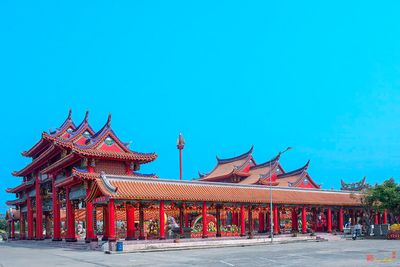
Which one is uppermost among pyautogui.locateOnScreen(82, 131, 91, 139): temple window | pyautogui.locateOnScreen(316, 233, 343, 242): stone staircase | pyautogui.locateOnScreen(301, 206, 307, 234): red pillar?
pyautogui.locateOnScreen(82, 131, 91, 139): temple window

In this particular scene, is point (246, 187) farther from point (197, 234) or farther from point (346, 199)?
point (346, 199)

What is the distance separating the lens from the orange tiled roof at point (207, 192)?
124ft

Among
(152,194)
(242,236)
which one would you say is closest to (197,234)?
(242,236)

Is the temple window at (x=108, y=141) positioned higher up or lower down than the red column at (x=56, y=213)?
higher up

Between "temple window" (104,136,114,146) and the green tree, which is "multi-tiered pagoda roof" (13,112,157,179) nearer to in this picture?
"temple window" (104,136,114,146)

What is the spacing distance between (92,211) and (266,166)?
3260cm

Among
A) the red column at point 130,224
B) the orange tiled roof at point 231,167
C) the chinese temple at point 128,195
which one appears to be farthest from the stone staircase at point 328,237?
the orange tiled roof at point 231,167

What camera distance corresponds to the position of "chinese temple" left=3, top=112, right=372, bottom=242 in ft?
129

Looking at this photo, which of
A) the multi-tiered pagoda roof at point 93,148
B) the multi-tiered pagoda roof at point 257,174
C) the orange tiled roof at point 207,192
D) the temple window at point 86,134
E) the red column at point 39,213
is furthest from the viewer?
the multi-tiered pagoda roof at point 257,174

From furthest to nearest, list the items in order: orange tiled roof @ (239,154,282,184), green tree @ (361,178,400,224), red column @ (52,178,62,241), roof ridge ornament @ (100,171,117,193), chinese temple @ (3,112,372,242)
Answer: orange tiled roof @ (239,154,282,184), red column @ (52,178,62,241), green tree @ (361,178,400,224), chinese temple @ (3,112,372,242), roof ridge ornament @ (100,171,117,193)

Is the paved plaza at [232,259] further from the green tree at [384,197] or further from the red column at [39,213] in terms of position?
the red column at [39,213]

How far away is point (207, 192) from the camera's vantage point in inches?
1719

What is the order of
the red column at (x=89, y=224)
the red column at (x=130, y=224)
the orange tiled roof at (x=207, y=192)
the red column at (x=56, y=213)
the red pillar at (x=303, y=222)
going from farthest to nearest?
the red column at (x=56, y=213) → the red pillar at (x=303, y=222) → the red column at (x=89, y=224) → the red column at (x=130, y=224) → the orange tiled roof at (x=207, y=192)

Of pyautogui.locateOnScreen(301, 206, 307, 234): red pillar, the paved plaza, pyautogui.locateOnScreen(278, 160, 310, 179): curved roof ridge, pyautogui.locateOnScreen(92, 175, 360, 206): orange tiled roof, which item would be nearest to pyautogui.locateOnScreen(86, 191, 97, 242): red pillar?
pyautogui.locateOnScreen(92, 175, 360, 206): orange tiled roof
